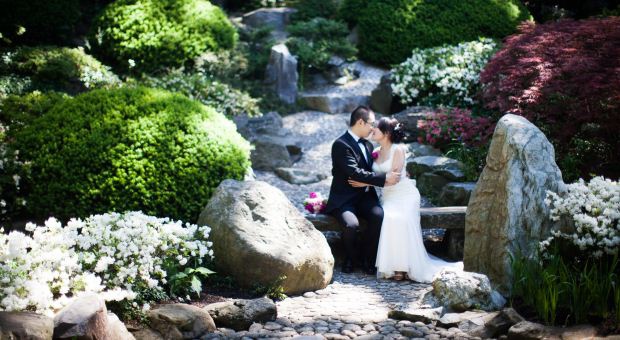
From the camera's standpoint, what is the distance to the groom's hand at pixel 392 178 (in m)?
7.03

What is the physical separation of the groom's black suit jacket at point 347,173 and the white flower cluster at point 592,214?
2.11 m

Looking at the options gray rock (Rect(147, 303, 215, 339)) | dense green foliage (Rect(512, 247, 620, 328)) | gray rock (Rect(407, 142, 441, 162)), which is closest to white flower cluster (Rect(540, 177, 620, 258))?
dense green foliage (Rect(512, 247, 620, 328))

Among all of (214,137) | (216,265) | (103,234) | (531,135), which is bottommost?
(216,265)

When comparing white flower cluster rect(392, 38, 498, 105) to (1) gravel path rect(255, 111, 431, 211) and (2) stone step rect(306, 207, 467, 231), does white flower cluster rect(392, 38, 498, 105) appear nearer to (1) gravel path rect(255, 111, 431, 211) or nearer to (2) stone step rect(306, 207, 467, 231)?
(1) gravel path rect(255, 111, 431, 211)

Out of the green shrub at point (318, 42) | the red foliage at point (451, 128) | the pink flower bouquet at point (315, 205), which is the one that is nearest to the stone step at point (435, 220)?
the pink flower bouquet at point (315, 205)

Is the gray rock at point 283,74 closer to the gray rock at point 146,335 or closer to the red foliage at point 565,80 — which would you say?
the red foliage at point 565,80

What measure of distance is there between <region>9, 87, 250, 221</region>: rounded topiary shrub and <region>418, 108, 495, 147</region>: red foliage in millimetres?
3155

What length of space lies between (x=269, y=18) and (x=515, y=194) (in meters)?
10.8

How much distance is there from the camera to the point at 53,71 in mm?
9883

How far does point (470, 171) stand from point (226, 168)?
309 centimetres

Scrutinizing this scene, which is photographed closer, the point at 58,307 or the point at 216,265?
the point at 58,307

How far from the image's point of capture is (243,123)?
1016 centimetres

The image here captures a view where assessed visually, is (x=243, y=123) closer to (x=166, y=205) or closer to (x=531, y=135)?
(x=166, y=205)

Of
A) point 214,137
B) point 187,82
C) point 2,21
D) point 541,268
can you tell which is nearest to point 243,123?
point 187,82
